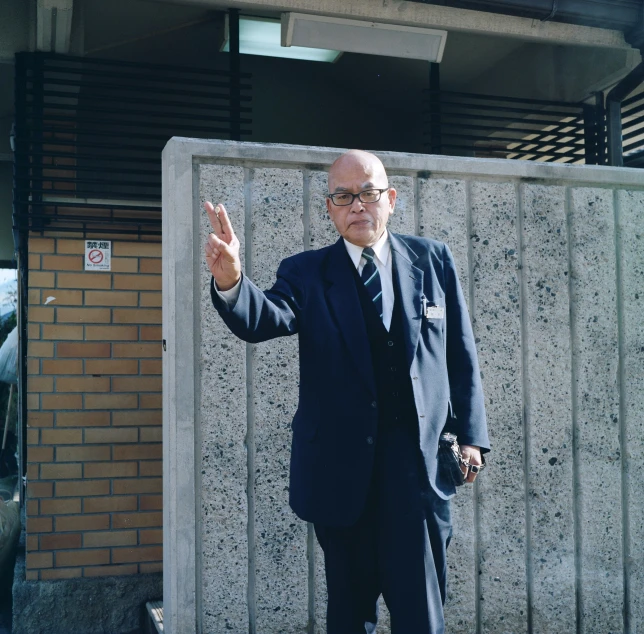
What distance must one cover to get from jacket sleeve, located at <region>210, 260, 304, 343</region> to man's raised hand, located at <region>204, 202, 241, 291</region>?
0.14ft

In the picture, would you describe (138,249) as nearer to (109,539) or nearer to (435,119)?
(109,539)

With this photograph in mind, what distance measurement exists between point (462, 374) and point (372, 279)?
501mm

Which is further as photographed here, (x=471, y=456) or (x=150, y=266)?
(x=150, y=266)

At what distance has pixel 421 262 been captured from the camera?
290 centimetres

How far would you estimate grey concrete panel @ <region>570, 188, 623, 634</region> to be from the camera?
12.7ft

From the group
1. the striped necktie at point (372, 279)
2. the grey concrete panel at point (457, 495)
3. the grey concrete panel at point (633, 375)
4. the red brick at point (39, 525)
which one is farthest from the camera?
the red brick at point (39, 525)

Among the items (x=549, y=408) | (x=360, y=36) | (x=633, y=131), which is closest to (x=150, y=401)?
(x=549, y=408)

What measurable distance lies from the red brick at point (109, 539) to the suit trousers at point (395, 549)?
8.44 feet

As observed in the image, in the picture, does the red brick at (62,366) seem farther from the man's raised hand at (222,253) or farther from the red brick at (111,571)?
the man's raised hand at (222,253)

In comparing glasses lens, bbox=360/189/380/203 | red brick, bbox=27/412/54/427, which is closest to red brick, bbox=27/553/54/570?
red brick, bbox=27/412/54/427

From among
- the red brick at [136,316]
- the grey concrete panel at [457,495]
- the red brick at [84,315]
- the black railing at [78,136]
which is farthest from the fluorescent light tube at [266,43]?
the red brick at [84,315]

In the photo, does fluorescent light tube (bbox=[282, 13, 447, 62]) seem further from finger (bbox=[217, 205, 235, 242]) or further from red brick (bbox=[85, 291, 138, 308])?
finger (bbox=[217, 205, 235, 242])

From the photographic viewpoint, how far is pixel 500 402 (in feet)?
12.5

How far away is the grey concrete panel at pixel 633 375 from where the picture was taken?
3955mm
